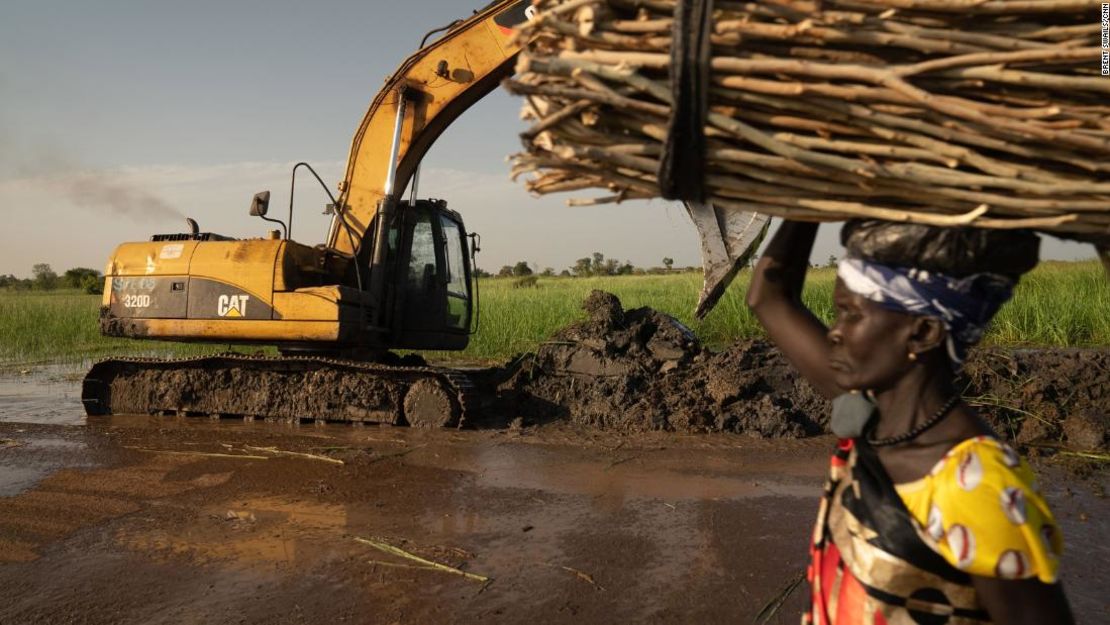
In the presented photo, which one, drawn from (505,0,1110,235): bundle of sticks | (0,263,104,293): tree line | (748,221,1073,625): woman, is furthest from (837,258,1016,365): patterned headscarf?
(0,263,104,293): tree line

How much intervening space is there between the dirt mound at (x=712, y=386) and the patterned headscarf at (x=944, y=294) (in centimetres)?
613

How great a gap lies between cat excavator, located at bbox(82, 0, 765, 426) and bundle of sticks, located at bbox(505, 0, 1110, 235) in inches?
256

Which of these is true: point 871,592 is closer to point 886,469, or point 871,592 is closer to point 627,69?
point 886,469

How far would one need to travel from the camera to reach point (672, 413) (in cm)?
777

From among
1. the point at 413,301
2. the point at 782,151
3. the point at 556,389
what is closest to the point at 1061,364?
the point at 556,389

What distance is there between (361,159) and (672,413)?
419cm

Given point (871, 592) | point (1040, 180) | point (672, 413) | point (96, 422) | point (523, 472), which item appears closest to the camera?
point (1040, 180)

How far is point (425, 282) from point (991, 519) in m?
7.96

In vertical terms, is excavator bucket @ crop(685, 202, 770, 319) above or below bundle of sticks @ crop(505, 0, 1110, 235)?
below

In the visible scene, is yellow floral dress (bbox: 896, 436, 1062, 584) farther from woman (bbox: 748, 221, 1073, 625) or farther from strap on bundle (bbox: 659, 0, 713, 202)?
strap on bundle (bbox: 659, 0, 713, 202)

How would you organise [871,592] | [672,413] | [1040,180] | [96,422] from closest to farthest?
[1040,180]
[871,592]
[672,413]
[96,422]

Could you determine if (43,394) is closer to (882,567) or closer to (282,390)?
(282,390)

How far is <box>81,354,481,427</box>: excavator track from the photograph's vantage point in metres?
7.92

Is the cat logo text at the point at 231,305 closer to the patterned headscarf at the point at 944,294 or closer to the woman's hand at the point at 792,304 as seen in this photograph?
the woman's hand at the point at 792,304
